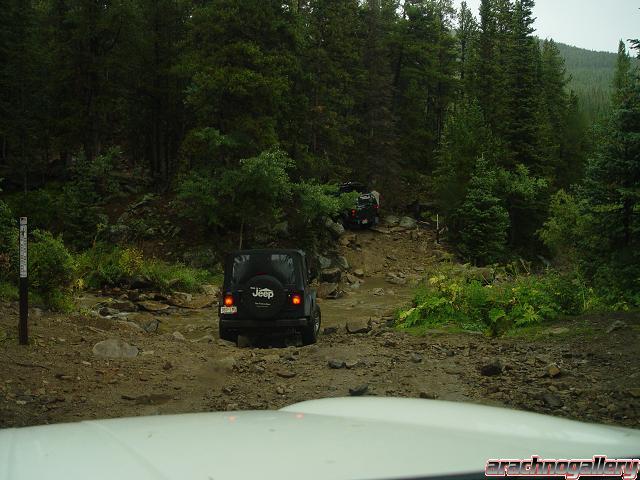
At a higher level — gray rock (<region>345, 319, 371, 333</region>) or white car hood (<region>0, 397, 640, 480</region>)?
white car hood (<region>0, 397, 640, 480</region>)

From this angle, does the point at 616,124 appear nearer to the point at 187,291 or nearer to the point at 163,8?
the point at 187,291

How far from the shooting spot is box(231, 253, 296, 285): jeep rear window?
1107cm

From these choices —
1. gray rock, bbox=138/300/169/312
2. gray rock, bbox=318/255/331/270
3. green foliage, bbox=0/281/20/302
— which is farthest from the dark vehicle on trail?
green foliage, bbox=0/281/20/302

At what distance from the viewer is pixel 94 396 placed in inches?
266

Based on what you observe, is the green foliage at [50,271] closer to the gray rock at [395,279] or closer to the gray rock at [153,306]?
the gray rock at [153,306]

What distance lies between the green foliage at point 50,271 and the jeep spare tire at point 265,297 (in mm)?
3692

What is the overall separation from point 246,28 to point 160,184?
13.6 meters

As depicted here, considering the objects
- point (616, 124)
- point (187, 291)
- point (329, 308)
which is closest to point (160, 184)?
point (187, 291)

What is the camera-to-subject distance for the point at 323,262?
26734 millimetres

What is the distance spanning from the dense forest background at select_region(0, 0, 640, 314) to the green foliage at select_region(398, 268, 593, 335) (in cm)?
250

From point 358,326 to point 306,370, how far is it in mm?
3960

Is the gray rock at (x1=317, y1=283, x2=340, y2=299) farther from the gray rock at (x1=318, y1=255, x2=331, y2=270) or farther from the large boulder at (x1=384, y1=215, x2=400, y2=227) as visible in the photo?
the large boulder at (x1=384, y1=215, x2=400, y2=227)

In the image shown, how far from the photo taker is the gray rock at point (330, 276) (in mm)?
25047

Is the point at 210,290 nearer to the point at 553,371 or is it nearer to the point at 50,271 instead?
the point at 50,271
